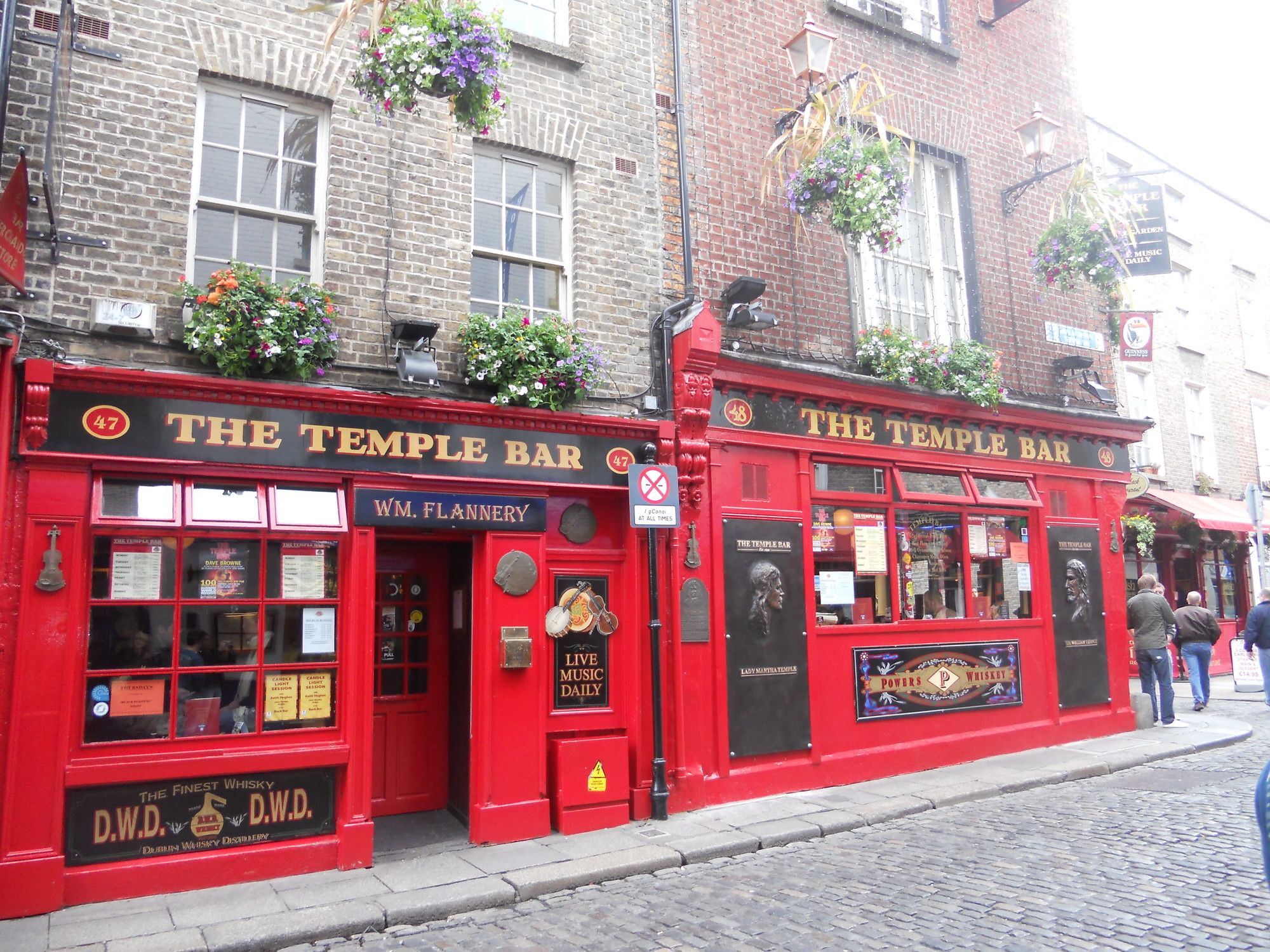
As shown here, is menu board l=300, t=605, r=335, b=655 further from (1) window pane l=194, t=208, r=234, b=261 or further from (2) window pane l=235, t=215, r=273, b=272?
(1) window pane l=194, t=208, r=234, b=261

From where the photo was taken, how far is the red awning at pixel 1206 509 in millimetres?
17344

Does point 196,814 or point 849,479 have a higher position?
point 849,479

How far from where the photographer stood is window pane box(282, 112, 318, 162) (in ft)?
25.0

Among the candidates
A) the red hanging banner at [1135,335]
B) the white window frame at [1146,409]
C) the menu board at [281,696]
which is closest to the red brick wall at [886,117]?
the red hanging banner at [1135,335]

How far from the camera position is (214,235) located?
7.21m

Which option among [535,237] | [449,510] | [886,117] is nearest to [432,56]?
[535,237]

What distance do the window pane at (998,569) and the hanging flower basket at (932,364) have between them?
62.6 inches

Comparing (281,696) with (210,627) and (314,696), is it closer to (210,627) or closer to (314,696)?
(314,696)

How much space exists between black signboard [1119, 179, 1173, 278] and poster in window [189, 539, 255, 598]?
460 inches

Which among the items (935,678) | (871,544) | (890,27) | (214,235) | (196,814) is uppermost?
(890,27)

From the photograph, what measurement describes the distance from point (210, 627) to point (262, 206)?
339 centimetres

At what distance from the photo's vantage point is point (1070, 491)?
12.2 metres

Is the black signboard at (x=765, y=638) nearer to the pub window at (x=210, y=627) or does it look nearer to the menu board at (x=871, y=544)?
the menu board at (x=871, y=544)

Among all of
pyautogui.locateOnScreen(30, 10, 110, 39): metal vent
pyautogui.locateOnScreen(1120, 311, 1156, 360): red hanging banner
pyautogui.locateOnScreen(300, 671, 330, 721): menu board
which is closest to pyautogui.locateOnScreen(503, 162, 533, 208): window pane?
pyautogui.locateOnScreen(30, 10, 110, 39): metal vent
